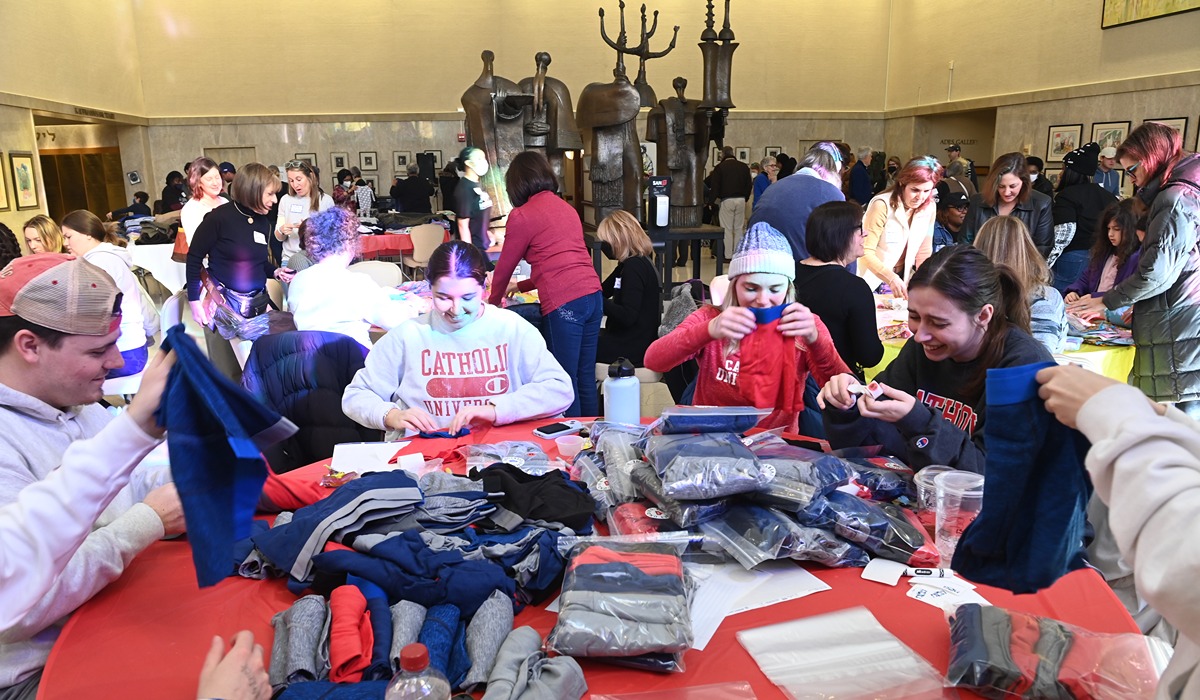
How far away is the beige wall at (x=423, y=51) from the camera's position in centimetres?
1517

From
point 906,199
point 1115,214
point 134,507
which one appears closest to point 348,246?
point 134,507

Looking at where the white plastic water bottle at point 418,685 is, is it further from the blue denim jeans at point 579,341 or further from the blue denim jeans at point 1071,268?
the blue denim jeans at point 1071,268

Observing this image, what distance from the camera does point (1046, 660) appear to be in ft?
4.21

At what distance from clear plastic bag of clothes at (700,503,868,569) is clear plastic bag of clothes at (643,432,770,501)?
0.07m

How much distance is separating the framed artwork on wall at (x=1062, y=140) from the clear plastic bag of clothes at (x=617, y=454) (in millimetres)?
12809

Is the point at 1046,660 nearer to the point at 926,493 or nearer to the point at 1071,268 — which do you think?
the point at 926,493

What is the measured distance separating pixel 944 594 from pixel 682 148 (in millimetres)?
8643

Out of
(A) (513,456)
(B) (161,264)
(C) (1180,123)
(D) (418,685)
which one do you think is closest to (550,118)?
(B) (161,264)

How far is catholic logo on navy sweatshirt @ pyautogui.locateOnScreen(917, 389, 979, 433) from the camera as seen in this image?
220cm

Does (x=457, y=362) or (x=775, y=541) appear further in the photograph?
(x=457, y=362)

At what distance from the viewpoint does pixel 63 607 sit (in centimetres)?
156

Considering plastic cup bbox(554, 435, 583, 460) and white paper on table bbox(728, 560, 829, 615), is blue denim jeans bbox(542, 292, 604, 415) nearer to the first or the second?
plastic cup bbox(554, 435, 583, 460)

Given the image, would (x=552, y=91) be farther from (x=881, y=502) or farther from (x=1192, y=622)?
(x=1192, y=622)

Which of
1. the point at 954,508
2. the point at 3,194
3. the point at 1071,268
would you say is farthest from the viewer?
the point at 3,194
